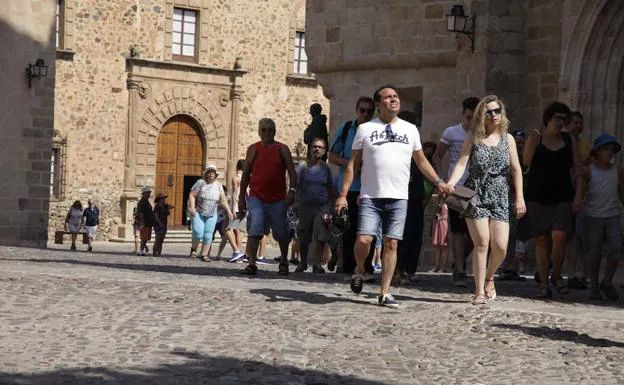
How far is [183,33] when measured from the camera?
40031 millimetres

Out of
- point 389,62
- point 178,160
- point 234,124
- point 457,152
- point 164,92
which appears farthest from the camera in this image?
point 234,124

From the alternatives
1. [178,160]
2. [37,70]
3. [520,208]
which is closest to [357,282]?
[520,208]

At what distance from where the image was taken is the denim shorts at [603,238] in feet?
40.8

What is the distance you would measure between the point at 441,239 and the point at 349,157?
5704mm

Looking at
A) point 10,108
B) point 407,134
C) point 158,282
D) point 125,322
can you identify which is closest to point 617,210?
point 407,134

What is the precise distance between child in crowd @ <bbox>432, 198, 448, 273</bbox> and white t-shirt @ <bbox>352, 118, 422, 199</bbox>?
756cm

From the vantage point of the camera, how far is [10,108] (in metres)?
25.4

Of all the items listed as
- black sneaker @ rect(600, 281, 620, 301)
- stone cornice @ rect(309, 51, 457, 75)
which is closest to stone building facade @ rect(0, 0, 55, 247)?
stone cornice @ rect(309, 51, 457, 75)

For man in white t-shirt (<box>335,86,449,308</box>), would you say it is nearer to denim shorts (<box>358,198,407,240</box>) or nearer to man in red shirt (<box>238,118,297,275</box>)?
denim shorts (<box>358,198,407,240</box>)

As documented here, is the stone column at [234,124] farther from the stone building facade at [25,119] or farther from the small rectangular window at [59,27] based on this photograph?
the stone building facade at [25,119]

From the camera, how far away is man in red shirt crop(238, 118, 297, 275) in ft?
46.5

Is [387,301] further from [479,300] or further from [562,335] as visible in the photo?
[562,335]

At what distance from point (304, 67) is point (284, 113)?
1.72 m

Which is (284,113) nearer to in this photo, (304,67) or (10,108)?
(304,67)
